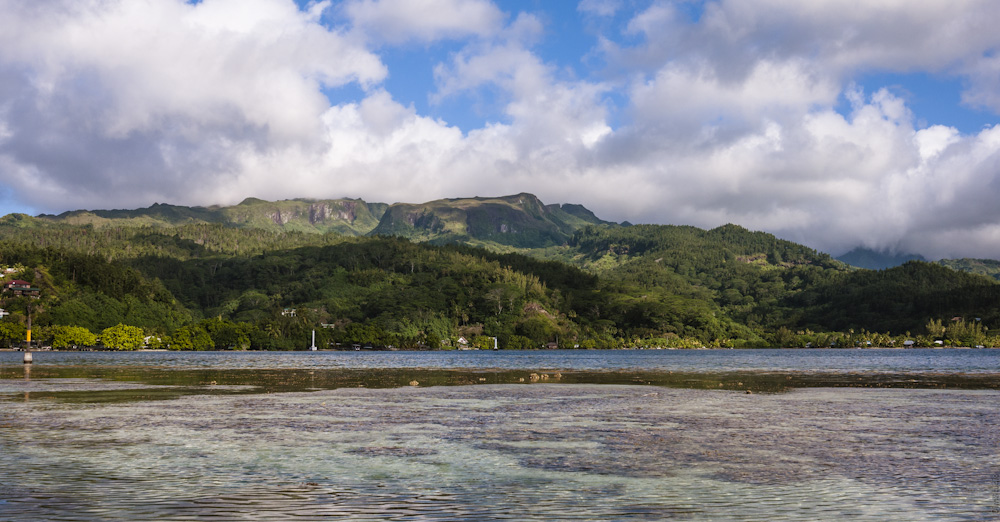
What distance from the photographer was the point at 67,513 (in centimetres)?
1641

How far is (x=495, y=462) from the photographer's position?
24.4 metres

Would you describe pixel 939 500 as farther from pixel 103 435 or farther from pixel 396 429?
pixel 103 435

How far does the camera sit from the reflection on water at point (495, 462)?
17453 mm

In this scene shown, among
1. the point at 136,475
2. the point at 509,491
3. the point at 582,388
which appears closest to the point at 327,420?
the point at 136,475

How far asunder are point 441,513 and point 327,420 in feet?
71.3

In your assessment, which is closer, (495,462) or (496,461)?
(495,462)

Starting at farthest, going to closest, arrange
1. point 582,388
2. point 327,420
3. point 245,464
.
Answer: point 582,388 < point 327,420 < point 245,464

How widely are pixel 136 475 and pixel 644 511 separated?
14.4 meters

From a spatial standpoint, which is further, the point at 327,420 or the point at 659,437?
the point at 327,420

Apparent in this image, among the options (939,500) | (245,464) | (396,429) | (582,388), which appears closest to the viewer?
(939,500)

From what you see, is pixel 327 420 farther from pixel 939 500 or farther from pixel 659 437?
pixel 939 500

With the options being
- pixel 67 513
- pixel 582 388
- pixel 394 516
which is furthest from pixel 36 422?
pixel 582 388

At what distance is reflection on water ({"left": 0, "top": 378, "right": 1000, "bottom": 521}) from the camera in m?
17.5

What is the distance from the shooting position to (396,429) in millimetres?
33469
